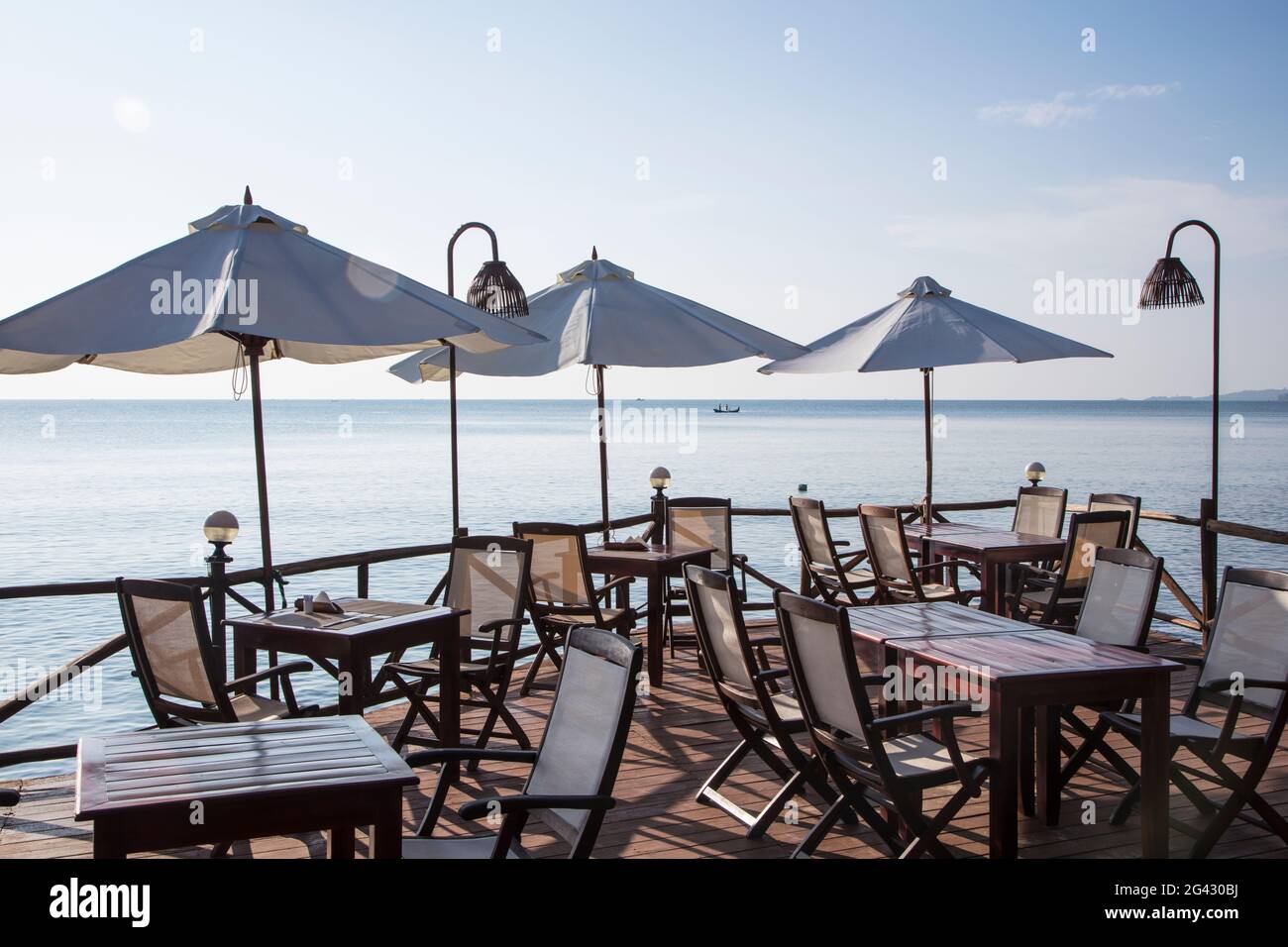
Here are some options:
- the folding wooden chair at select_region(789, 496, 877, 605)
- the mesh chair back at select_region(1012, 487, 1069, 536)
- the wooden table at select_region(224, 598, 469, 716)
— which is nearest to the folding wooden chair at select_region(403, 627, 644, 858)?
the wooden table at select_region(224, 598, 469, 716)

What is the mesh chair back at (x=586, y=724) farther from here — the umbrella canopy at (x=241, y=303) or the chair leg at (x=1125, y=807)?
the chair leg at (x=1125, y=807)

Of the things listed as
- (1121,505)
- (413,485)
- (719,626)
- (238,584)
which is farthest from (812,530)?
(413,485)

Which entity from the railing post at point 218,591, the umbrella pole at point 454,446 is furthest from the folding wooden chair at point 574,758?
the umbrella pole at point 454,446

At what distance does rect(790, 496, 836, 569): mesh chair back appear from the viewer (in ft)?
25.7

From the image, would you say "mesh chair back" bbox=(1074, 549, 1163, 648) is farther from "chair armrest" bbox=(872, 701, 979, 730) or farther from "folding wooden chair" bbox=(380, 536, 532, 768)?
"folding wooden chair" bbox=(380, 536, 532, 768)

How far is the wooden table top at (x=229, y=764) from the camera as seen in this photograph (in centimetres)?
237

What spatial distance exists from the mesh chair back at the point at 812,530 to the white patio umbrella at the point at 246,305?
330 cm

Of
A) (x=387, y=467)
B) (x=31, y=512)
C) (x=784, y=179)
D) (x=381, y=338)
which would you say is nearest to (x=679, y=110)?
(x=784, y=179)

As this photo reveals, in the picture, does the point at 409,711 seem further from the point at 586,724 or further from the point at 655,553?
the point at 586,724

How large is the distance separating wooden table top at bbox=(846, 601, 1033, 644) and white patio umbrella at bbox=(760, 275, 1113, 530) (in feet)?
9.60

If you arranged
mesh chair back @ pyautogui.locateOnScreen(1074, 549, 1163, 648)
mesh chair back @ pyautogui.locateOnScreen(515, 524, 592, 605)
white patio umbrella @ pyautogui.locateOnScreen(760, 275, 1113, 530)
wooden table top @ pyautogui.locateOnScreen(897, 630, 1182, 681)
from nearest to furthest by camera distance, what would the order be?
wooden table top @ pyautogui.locateOnScreen(897, 630, 1182, 681) → mesh chair back @ pyautogui.locateOnScreen(1074, 549, 1163, 648) → mesh chair back @ pyautogui.locateOnScreen(515, 524, 592, 605) → white patio umbrella @ pyautogui.locateOnScreen(760, 275, 1113, 530)
